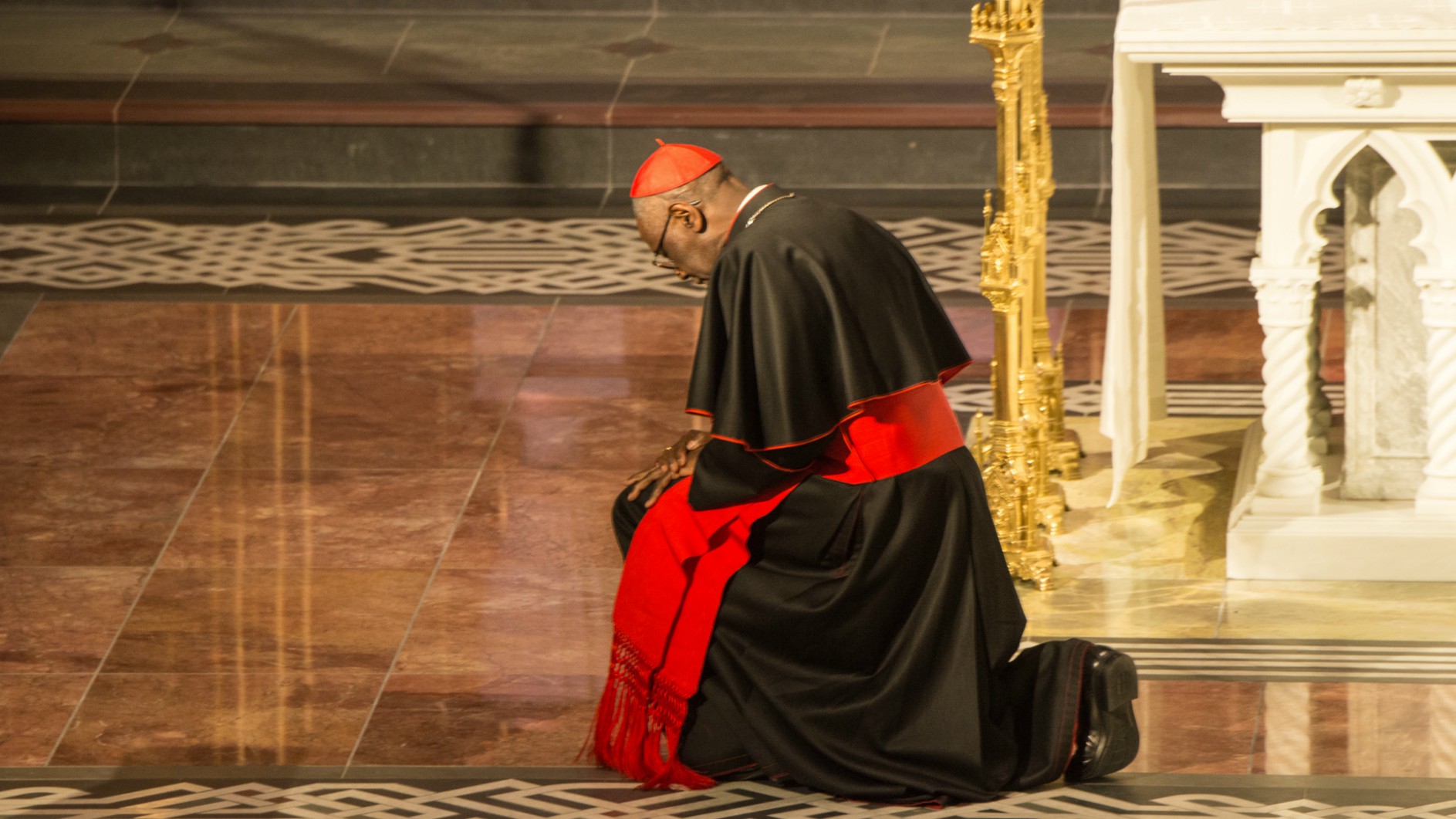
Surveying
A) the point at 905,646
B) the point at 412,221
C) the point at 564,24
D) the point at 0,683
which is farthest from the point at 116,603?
the point at 564,24

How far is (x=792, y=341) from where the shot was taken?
14.0ft

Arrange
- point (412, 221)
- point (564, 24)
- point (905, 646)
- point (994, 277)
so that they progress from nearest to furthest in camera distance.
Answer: point (905, 646) → point (994, 277) → point (412, 221) → point (564, 24)

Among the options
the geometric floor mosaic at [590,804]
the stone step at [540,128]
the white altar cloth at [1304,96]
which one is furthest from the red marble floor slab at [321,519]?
the stone step at [540,128]

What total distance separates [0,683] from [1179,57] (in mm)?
2831

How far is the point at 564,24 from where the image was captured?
11133 mm

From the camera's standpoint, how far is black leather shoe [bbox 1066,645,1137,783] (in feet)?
14.3

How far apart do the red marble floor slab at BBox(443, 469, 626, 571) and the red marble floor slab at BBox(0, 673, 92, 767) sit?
40.2 inches

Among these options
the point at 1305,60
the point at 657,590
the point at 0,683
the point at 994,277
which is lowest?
the point at 0,683

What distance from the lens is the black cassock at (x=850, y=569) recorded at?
427 centimetres

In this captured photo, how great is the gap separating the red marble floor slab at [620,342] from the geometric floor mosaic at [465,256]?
25 centimetres

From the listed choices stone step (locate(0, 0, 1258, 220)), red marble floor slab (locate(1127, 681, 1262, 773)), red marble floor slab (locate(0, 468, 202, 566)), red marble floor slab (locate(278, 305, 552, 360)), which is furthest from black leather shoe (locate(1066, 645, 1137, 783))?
stone step (locate(0, 0, 1258, 220))

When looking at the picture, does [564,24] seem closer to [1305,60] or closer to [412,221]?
[412,221]

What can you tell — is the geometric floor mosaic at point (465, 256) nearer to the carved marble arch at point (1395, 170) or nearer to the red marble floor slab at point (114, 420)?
the red marble floor slab at point (114, 420)

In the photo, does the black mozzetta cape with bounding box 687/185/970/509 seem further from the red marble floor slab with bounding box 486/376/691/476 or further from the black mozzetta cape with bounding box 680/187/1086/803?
the red marble floor slab with bounding box 486/376/691/476
